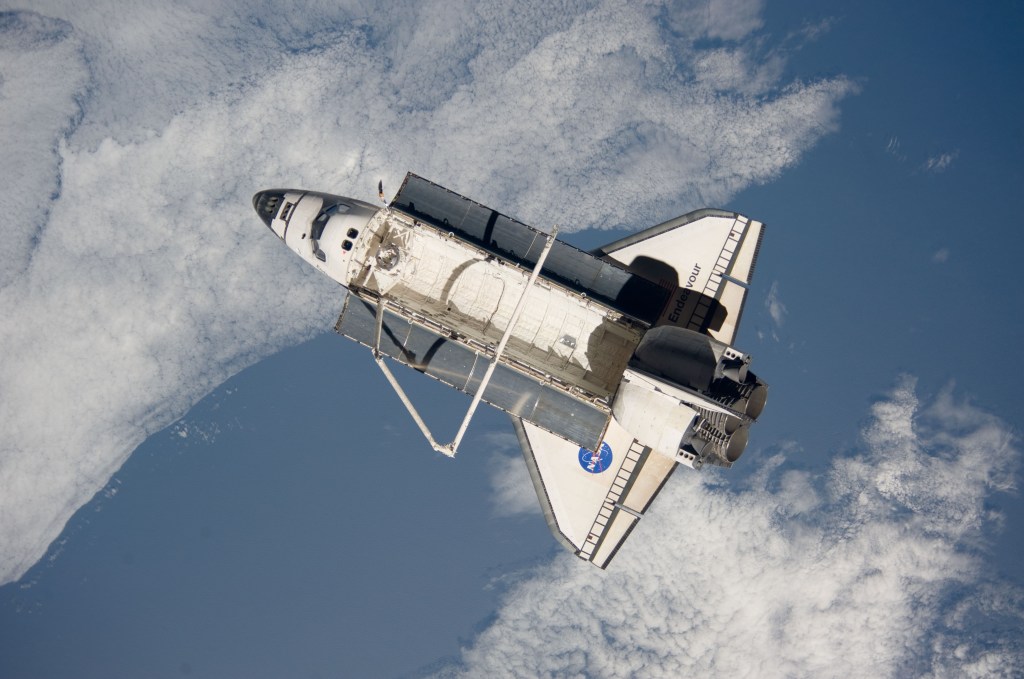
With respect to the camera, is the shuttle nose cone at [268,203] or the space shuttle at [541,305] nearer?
the space shuttle at [541,305]

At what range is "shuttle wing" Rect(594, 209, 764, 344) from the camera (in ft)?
50.7

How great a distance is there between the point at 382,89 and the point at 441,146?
3.22m

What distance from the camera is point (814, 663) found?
2042 cm

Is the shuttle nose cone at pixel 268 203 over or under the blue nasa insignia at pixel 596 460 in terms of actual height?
over

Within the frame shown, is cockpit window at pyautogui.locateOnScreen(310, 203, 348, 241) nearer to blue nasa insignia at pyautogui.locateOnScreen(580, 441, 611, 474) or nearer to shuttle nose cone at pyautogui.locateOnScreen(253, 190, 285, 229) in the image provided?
shuttle nose cone at pyautogui.locateOnScreen(253, 190, 285, 229)

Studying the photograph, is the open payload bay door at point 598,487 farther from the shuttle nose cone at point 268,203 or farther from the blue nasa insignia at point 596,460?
the shuttle nose cone at point 268,203

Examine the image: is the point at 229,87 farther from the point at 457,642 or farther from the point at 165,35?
the point at 457,642

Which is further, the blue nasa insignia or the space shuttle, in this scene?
the blue nasa insignia

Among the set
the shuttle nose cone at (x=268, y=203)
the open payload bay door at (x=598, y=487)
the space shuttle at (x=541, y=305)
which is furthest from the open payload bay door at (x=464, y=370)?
the shuttle nose cone at (x=268, y=203)

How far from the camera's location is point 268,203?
16062 millimetres

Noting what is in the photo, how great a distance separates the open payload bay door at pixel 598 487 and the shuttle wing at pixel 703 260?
433cm

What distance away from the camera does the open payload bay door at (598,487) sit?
612 inches

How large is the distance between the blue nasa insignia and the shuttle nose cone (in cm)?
1207

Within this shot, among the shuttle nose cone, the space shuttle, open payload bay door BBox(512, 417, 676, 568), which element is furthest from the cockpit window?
open payload bay door BBox(512, 417, 676, 568)
